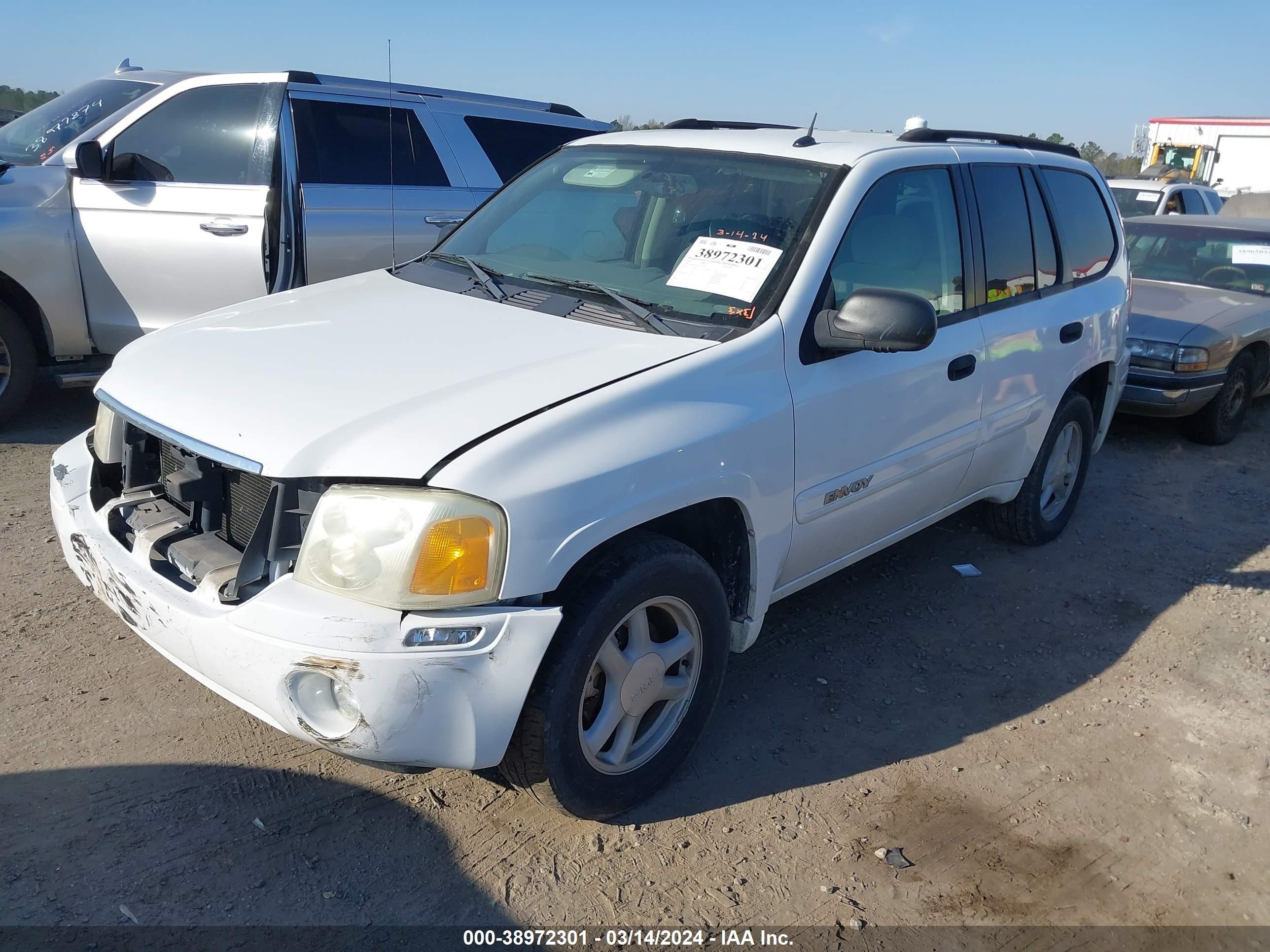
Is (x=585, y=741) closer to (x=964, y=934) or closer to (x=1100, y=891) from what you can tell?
(x=964, y=934)

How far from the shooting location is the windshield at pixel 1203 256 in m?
7.83

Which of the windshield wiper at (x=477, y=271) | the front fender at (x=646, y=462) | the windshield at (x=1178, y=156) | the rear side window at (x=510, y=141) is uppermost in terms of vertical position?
the windshield at (x=1178, y=156)

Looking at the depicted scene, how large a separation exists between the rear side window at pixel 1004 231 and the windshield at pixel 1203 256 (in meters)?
4.20

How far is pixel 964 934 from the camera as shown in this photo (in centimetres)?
259

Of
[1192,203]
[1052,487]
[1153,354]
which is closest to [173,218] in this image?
[1052,487]

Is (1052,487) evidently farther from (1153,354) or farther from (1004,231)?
(1153,354)

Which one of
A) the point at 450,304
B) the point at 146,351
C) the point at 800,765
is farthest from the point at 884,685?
the point at 146,351

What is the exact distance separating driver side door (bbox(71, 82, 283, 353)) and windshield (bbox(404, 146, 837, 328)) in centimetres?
203

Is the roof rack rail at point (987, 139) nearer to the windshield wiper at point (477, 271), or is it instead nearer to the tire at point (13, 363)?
the windshield wiper at point (477, 271)

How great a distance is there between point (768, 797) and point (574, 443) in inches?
51.8

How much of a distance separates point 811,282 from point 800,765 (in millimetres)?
1513

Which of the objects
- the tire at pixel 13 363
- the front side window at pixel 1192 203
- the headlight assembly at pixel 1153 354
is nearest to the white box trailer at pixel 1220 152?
the front side window at pixel 1192 203

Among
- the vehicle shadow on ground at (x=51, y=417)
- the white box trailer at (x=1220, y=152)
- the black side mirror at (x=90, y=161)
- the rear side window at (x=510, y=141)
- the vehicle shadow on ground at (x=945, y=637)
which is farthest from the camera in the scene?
the white box trailer at (x=1220, y=152)

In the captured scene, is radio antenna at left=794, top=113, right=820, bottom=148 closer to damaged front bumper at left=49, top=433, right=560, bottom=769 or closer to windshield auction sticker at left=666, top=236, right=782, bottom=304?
windshield auction sticker at left=666, top=236, right=782, bottom=304
